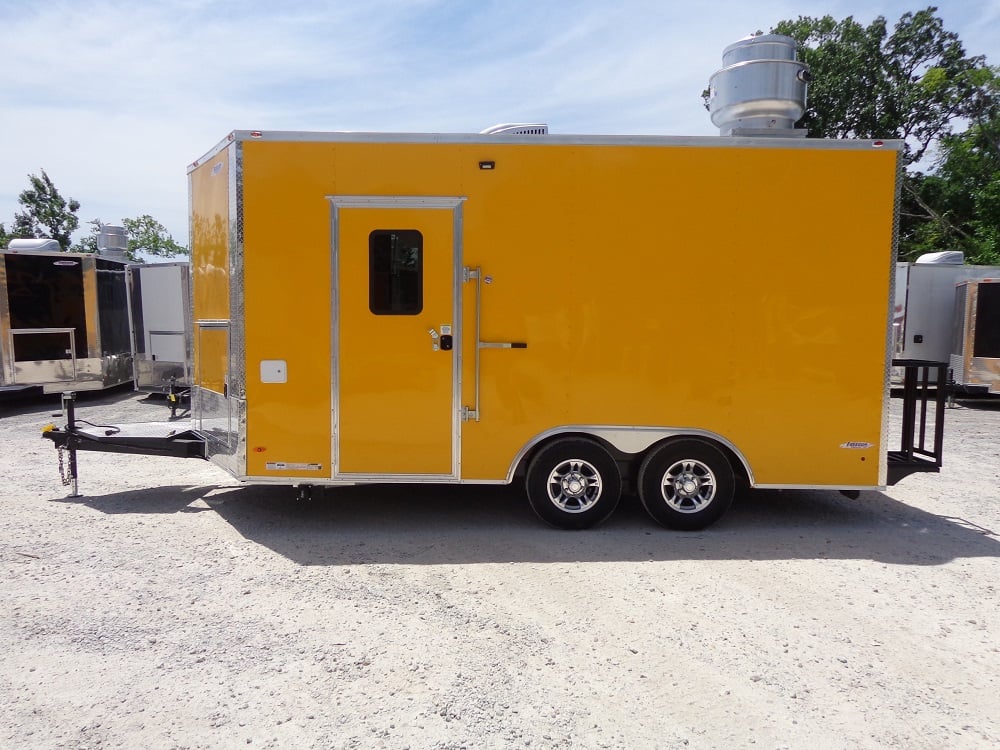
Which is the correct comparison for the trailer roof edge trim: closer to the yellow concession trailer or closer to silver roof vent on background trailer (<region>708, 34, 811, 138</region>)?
the yellow concession trailer

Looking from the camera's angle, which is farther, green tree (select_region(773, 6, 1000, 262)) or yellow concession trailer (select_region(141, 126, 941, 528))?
green tree (select_region(773, 6, 1000, 262))

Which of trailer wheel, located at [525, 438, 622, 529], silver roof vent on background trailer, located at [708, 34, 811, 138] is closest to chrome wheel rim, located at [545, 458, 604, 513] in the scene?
trailer wheel, located at [525, 438, 622, 529]

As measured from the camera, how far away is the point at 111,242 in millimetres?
13539

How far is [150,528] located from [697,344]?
4.48 meters

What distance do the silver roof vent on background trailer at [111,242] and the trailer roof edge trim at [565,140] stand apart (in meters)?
9.95

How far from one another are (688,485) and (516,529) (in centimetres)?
138

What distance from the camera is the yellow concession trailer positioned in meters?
5.16

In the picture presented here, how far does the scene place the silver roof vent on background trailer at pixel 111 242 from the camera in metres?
13.5

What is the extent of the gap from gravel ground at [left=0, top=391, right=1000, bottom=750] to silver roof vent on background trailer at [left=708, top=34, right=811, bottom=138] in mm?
3229

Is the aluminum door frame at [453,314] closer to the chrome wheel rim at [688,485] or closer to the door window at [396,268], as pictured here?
the door window at [396,268]

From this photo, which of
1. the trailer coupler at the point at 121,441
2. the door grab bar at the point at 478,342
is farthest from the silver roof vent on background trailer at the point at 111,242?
the door grab bar at the point at 478,342

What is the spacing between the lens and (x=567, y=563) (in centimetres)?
478

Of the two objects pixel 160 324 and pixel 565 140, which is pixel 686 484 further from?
pixel 160 324

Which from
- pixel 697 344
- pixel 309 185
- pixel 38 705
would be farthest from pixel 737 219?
pixel 38 705
